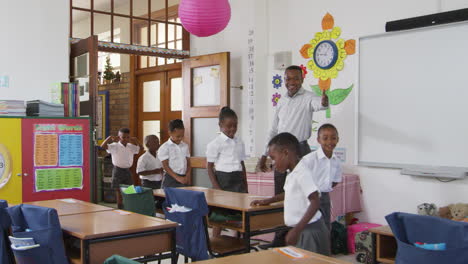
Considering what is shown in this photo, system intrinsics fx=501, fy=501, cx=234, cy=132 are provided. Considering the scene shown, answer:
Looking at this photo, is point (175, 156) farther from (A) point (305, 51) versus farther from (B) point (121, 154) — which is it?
(B) point (121, 154)

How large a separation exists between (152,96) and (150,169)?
8.03ft

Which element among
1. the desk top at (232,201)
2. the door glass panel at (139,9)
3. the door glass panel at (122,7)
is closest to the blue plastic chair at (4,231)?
the desk top at (232,201)

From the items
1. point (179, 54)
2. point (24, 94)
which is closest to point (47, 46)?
point (24, 94)

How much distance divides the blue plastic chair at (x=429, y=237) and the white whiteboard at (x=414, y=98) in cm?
256

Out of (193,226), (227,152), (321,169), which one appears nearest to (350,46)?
(227,152)

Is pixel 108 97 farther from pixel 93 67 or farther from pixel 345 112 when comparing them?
pixel 345 112

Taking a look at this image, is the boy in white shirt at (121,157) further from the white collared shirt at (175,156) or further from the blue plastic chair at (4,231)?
the blue plastic chair at (4,231)

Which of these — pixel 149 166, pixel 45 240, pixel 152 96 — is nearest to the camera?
pixel 45 240

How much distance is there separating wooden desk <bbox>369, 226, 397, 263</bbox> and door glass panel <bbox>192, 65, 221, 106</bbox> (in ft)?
12.0

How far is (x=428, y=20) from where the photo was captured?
455 cm

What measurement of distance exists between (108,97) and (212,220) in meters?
6.03

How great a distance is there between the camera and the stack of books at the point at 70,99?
5.08 meters

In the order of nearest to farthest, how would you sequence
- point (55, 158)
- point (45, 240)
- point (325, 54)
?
point (45, 240) < point (55, 158) < point (325, 54)

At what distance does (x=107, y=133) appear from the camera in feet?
30.3
